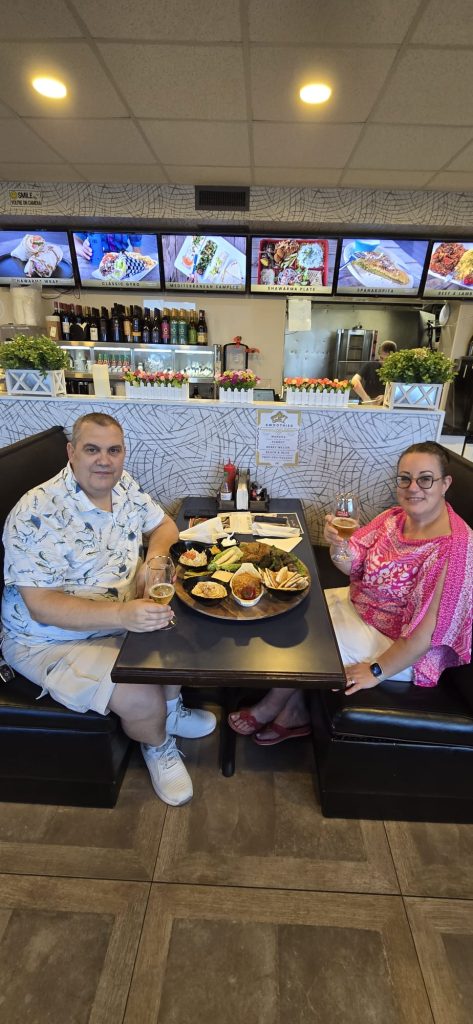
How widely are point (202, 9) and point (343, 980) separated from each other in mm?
3589

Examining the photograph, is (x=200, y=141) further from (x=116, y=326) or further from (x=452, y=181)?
(x=452, y=181)

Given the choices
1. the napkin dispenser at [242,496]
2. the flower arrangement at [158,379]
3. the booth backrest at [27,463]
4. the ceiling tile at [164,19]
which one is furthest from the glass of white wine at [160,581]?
the ceiling tile at [164,19]

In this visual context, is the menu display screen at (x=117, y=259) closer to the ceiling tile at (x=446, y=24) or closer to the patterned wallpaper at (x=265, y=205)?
the patterned wallpaper at (x=265, y=205)

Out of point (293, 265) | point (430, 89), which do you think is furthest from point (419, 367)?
point (293, 265)

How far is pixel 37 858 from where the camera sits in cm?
158

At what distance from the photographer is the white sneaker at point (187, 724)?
80.5 inches

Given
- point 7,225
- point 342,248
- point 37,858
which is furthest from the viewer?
point 7,225

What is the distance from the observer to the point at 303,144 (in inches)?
124

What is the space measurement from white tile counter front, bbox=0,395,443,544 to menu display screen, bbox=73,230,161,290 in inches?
102

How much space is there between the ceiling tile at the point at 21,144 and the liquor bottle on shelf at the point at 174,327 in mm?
1573

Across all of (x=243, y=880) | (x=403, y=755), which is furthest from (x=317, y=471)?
(x=243, y=880)

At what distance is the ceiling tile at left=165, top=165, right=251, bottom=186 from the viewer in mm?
3670

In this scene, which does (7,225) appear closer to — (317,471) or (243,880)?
(317,471)

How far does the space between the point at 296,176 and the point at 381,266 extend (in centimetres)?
117
